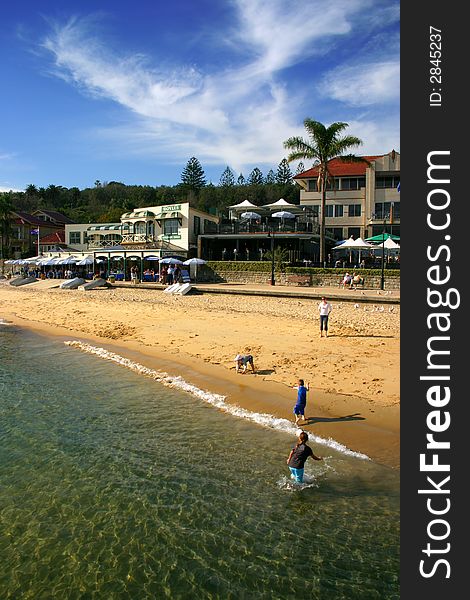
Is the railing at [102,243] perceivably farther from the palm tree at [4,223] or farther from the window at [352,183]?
the window at [352,183]

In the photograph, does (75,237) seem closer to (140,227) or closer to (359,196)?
(140,227)

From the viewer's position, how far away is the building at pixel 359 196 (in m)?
47.4

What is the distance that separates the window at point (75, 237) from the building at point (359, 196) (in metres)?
31.5

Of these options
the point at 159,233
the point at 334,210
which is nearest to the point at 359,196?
the point at 334,210

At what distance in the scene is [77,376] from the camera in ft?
50.4

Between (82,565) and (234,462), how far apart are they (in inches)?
136

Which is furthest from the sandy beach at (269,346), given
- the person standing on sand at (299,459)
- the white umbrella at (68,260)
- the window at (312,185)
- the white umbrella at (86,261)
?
the window at (312,185)

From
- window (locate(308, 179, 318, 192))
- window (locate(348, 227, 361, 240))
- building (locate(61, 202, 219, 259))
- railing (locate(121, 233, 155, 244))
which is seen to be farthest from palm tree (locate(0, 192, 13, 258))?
window (locate(348, 227, 361, 240))

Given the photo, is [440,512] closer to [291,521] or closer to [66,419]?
[291,521]

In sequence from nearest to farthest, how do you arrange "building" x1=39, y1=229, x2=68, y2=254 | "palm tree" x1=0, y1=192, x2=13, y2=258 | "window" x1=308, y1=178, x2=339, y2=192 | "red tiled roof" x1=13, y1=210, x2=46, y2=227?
"window" x1=308, y1=178, x2=339, y2=192 < "building" x1=39, y1=229, x2=68, y2=254 < "palm tree" x1=0, y1=192, x2=13, y2=258 < "red tiled roof" x1=13, y1=210, x2=46, y2=227

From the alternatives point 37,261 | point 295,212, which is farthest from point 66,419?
point 37,261

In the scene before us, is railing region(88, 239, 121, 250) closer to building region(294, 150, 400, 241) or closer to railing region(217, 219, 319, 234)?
railing region(217, 219, 319, 234)

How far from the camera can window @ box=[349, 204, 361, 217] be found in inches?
1936

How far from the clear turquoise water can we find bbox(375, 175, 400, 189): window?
140 ft
